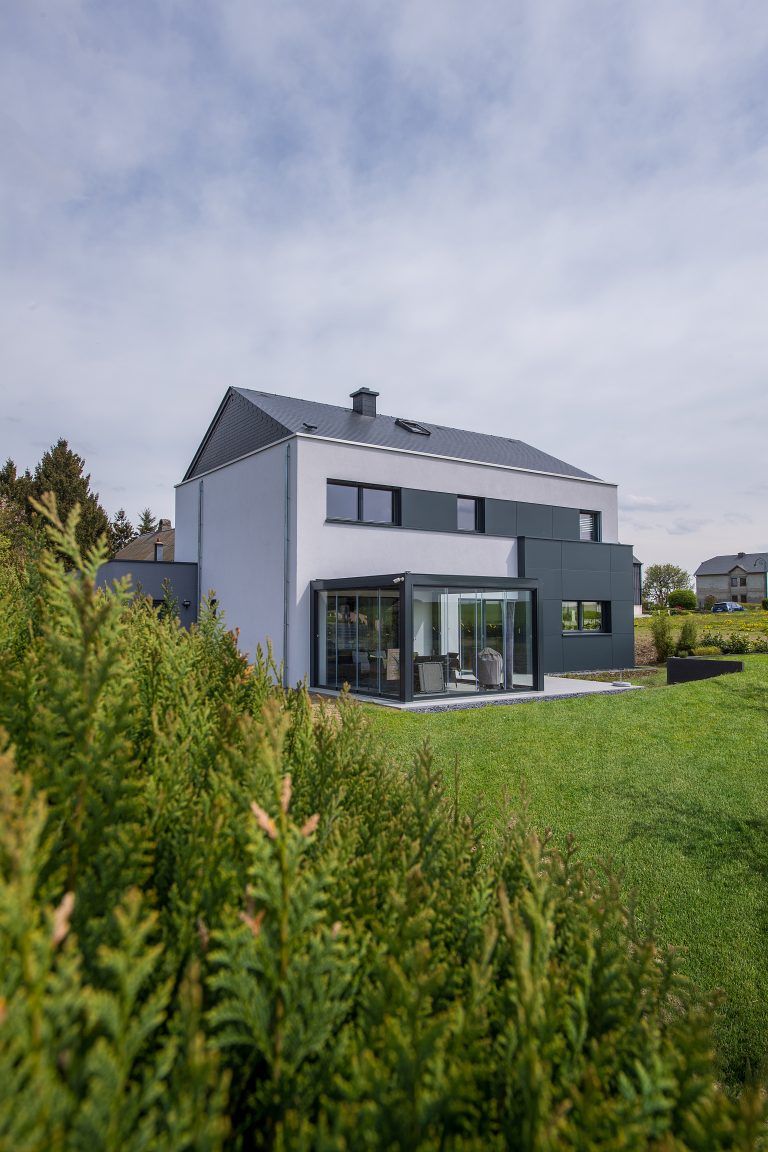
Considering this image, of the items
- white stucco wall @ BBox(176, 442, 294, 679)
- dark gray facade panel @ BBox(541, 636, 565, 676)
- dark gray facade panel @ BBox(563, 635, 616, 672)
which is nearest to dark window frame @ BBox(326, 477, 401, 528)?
white stucco wall @ BBox(176, 442, 294, 679)

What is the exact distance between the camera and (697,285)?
12234mm

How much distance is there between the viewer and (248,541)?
21.5 m

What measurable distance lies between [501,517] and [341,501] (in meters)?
7.04

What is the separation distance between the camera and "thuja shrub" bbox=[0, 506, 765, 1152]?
98 centimetres

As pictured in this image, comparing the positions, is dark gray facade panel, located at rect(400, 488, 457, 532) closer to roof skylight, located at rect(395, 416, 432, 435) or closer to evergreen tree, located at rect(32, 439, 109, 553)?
roof skylight, located at rect(395, 416, 432, 435)

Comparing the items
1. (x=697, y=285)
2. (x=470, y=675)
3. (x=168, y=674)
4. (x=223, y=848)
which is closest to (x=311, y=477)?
(x=470, y=675)

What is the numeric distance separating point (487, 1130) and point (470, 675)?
17.7 metres

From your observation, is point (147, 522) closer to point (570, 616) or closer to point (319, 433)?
point (319, 433)

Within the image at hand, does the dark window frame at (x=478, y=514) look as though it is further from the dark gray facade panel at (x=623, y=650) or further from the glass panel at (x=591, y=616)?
the dark gray facade panel at (x=623, y=650)

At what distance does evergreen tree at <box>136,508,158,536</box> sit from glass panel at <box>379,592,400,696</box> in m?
35.0

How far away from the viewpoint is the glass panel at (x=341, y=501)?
19.9 m

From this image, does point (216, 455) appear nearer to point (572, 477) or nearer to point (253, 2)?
point (572, 477)

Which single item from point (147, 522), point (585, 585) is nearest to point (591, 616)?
point (585, 585)

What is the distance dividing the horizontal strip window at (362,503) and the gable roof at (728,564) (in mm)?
102595
